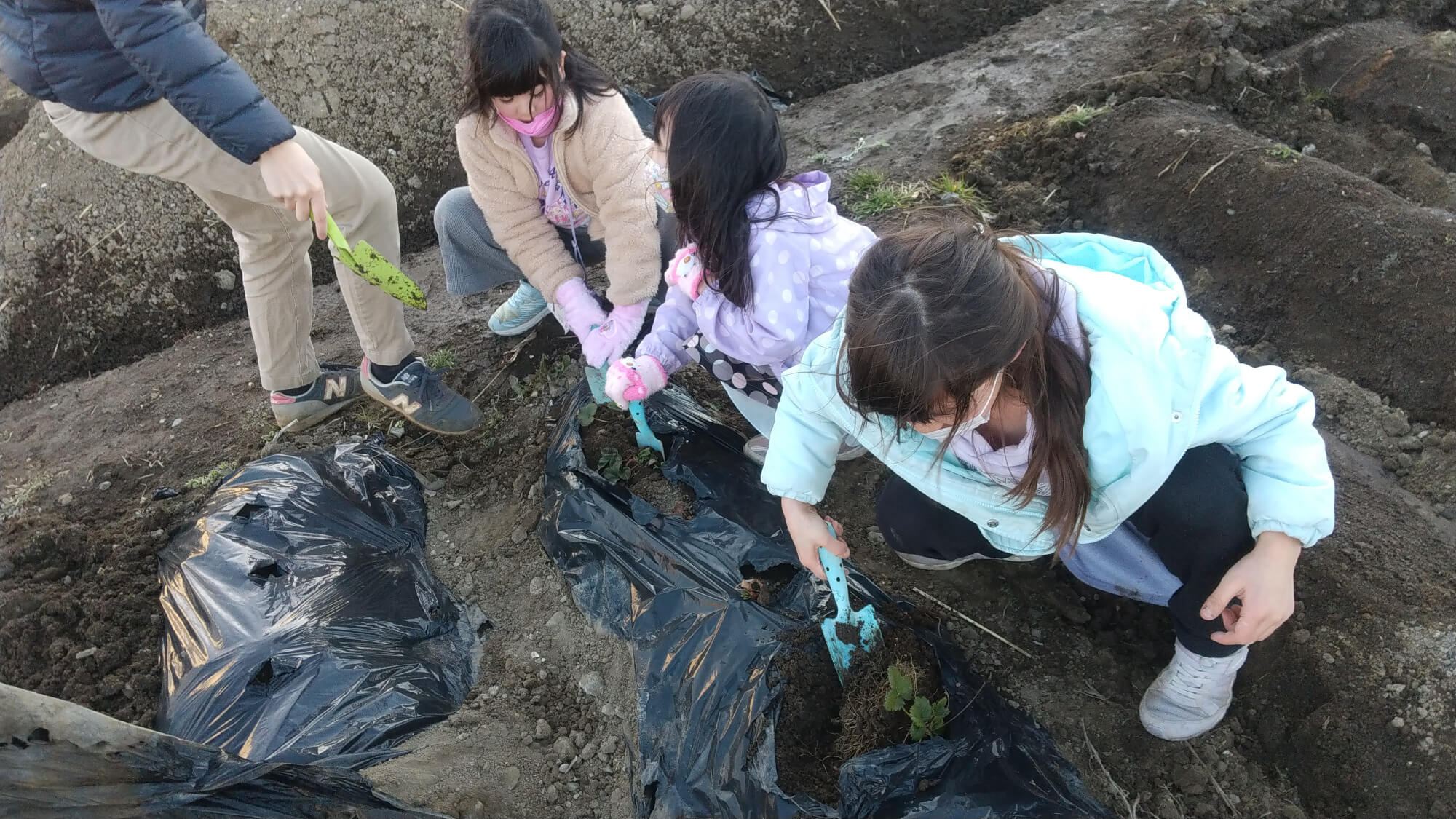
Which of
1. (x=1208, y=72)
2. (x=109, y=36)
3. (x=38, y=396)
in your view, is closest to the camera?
(x=109, y=36)

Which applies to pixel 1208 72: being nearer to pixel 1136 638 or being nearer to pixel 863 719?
pixel 1136 638

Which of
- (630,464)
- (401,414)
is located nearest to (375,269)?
(401,414)

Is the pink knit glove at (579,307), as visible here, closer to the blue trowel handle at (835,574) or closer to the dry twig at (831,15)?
the blue trowel handle at (835,574)

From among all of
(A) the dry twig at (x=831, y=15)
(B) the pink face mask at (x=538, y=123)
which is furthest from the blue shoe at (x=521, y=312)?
(A) the dry twig at (x=831, y=15)

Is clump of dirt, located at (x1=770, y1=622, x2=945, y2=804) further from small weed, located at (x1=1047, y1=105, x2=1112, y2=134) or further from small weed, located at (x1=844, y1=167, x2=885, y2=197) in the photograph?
small weed, located at (x1=1047, y1=105, x2=1112, y2=134)

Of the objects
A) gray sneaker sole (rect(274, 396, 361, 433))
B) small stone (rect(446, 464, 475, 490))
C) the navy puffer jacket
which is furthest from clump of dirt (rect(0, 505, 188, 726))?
the navy puffer jacket

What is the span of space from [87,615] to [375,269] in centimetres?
106

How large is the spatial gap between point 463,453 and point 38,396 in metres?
2.08

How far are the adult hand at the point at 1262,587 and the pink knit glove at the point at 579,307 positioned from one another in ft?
5.00

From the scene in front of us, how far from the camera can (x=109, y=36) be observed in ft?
5.13

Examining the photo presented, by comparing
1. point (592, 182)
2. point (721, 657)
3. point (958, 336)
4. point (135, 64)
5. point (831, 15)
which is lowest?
point (721, 657)

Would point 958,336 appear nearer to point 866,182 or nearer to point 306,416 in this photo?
point 866,182

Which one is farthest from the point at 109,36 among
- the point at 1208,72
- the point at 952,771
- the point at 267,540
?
the point at 1208,72

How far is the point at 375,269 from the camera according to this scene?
2020mm
